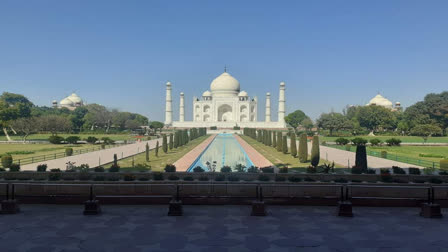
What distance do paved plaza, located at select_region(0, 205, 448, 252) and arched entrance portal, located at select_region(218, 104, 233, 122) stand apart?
66.1 meters

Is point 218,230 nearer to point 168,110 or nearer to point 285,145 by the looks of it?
point 285,145

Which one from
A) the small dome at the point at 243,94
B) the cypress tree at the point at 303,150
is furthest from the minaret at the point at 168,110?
the cypress tree at the point at 303,150

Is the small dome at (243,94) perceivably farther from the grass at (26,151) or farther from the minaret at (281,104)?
the grass at (26,151)

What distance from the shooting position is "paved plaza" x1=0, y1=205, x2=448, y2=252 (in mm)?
4629

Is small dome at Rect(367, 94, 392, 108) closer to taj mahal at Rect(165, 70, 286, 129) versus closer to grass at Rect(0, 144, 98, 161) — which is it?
taj mahal at Rect(165, 70, 286, 129)

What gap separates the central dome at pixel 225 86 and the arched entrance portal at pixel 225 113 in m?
2.73

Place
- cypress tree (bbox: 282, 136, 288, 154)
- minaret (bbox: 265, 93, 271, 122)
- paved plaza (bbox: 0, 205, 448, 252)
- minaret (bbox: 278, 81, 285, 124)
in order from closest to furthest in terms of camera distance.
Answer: paved plaza (bbox: 0, 205, 448, 252) < cypress tree (bbox: 282, 136, 288, 154) < minaret (bbox: 278, 81, 285, 124) < minaret (bbox: 265, 93, 271, 122)

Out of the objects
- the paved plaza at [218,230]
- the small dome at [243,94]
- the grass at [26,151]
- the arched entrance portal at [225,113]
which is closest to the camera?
the paved plaza at [218,230]

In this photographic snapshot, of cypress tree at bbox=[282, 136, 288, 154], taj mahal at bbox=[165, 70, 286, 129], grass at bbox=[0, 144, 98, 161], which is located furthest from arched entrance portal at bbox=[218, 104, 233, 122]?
cypress tree at bbox=[282, 136, 288, 154]

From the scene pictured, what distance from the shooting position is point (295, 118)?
61.0 metres

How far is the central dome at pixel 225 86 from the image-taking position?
71812mm

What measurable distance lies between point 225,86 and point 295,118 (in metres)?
17.3

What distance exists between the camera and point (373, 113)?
1785 inches

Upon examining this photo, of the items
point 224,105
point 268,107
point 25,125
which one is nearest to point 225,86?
point 224,105
